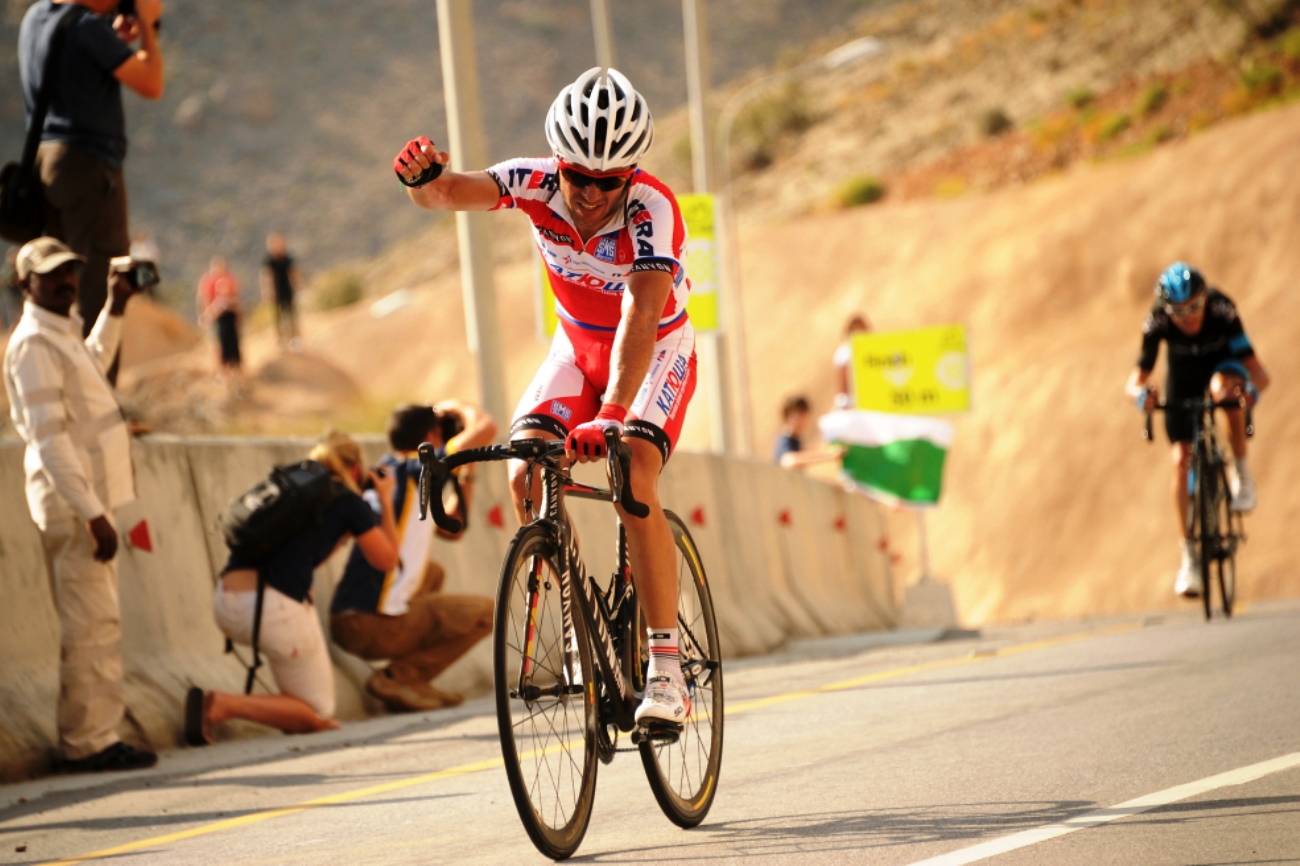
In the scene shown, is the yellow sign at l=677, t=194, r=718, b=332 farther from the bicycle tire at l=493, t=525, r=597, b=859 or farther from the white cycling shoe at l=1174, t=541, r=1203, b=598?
the bicycle tire at l=493, t=525, r=597, b=859

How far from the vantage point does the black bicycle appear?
502 cm

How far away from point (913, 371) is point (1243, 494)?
8599 millimetres

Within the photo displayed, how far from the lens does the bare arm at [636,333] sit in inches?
213

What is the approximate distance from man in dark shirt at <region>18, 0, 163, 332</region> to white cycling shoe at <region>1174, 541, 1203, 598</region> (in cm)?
749

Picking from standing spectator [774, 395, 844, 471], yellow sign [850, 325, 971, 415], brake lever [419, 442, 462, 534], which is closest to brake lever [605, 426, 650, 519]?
brake lever [419, 442, 462, 534]

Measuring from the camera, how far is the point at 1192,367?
491 inches

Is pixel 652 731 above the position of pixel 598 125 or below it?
below

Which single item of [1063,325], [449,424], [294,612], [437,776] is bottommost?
[437,776]

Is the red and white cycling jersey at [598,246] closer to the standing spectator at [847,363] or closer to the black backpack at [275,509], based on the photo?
the black backpack at [275,509]

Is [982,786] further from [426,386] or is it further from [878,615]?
[426,386]

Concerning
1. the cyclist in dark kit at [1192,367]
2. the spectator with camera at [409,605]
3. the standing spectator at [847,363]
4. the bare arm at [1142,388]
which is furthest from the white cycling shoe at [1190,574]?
the standing spectator at [847,363]

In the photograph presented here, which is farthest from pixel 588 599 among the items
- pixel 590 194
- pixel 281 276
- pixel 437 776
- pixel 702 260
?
pixel 281 276

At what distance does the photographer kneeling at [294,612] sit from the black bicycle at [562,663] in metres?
3.56

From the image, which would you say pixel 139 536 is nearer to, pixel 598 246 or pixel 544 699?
pixel 598 246
